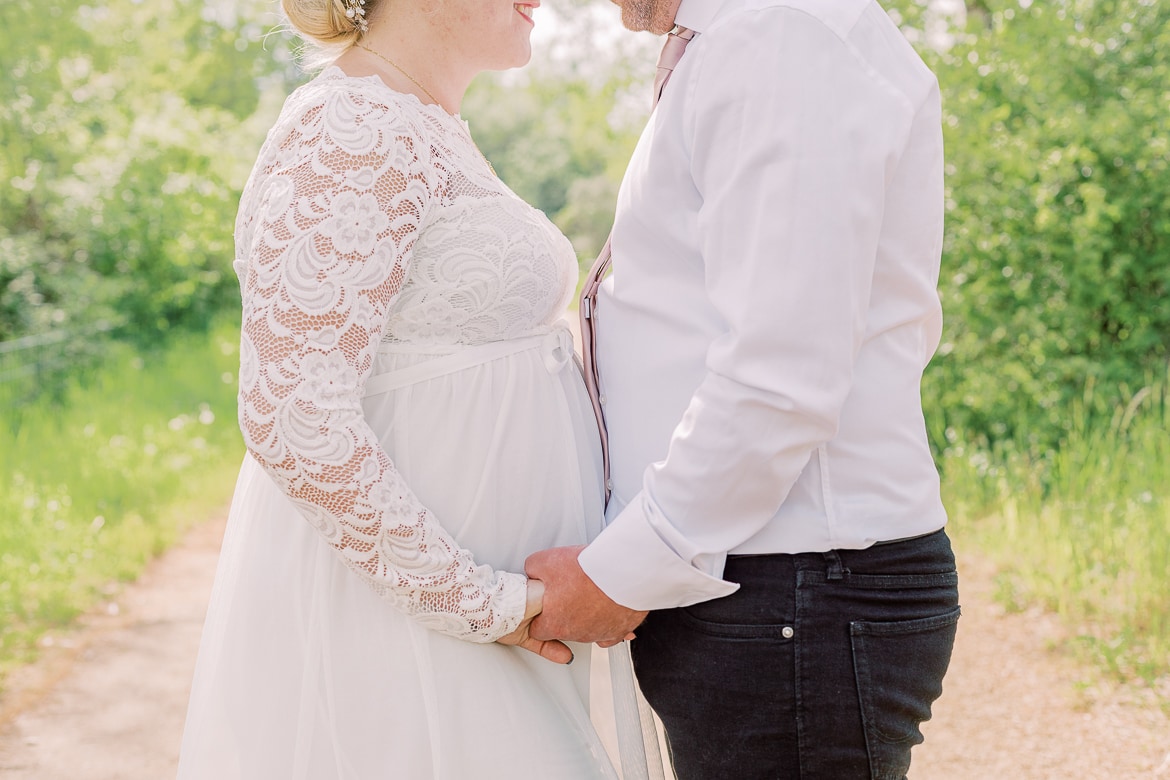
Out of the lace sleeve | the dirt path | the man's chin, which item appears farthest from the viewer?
the dirt path

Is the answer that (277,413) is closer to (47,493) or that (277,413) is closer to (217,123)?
(47,493)

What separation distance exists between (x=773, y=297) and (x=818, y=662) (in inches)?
23.0

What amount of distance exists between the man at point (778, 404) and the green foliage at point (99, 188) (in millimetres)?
8346

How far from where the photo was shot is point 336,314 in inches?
63.8

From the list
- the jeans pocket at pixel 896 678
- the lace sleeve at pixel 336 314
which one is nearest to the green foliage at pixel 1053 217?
the jeans pocket at pixel 896 678

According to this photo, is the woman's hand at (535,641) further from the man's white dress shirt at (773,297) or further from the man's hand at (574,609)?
the man's white dress shirt at (773,297)

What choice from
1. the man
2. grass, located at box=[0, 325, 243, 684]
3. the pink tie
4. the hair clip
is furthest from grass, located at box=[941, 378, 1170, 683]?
grass, located at box=[0, 325, 243, 684]

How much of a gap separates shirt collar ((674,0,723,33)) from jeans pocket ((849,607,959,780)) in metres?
0.97

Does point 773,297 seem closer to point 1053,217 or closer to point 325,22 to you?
point 325,22

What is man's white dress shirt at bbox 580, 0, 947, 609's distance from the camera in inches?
58.6

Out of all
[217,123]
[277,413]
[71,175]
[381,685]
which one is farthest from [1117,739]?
[217,123]

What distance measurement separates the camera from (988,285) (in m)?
6.26

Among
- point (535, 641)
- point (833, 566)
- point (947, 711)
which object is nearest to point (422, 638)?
point (535, 641)

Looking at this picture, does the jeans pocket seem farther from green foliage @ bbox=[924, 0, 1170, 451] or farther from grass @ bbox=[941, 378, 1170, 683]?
green foliage @ bbox=[924, 0, 1170, 451]
